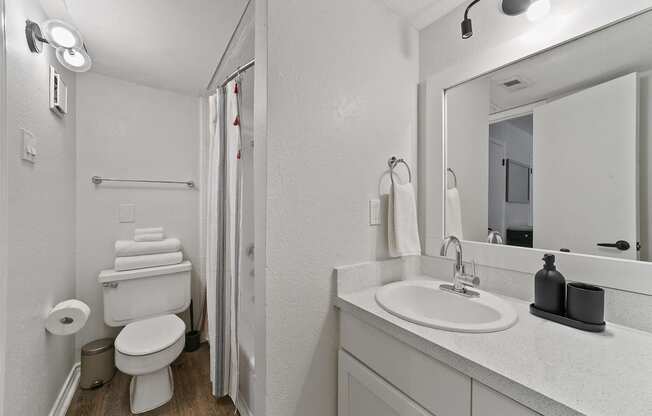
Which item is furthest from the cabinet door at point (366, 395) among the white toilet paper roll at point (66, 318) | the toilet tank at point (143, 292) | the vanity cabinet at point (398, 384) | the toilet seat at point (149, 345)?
the toilet tank at point (143, 292)

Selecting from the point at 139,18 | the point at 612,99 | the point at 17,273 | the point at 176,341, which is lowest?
the point at 176,341

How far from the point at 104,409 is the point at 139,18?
223cm

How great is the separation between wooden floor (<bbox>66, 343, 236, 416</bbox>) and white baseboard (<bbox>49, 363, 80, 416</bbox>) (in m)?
0.03

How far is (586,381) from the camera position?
1.79 ft

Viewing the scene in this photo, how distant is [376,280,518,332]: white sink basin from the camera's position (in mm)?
792

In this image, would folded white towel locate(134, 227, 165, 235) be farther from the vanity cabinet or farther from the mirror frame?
the mirror frame

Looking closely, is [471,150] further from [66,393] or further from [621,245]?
[66,393]

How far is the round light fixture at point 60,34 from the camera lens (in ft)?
3.67

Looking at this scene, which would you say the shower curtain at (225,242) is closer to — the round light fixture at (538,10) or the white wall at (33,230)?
the white wall at (33,230)

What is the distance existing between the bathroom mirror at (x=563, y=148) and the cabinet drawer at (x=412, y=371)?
2.27ft

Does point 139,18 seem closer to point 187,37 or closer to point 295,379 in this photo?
point 187,37

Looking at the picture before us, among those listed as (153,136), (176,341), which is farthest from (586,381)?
(153,136)

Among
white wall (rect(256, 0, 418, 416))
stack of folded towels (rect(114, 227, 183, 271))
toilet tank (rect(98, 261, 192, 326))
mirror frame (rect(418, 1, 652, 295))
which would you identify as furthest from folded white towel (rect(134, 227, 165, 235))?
mirror frame (rect(418, 1, 652, 295))

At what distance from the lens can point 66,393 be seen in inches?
60.2
